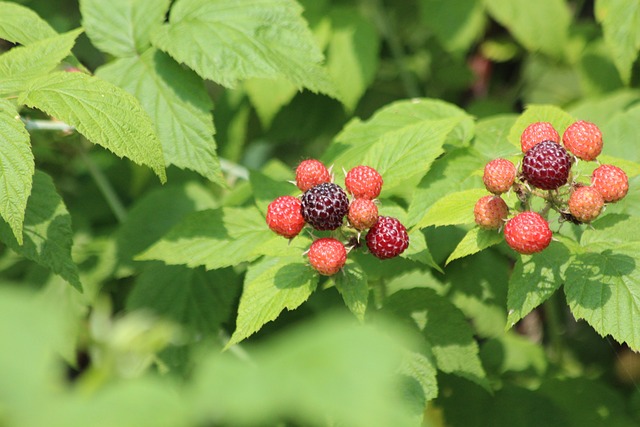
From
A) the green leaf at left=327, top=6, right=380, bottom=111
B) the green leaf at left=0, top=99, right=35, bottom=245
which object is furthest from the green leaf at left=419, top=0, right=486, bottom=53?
the green leaf at left=0, top=99, right=35, bottom=245

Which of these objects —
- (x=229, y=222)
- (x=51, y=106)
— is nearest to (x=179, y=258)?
(x=229, y=222)

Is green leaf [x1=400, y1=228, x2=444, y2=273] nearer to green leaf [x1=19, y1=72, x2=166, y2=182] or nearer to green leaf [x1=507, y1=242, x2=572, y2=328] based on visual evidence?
green leaf [x1=507, y1=242, x2=572, y2=328]

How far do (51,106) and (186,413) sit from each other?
1203mm

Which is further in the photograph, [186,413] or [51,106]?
[51,106]

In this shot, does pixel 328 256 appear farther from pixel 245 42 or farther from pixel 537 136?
pixel 245 42

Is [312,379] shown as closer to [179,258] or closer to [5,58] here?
Answer: [179,258]

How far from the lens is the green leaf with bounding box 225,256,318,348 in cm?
159

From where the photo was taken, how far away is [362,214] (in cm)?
156

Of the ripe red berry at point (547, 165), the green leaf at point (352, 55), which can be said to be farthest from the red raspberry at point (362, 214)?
the green leaf at point (352, 55)

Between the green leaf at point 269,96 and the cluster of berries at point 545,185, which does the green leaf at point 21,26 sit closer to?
the green leaf at point 269,96

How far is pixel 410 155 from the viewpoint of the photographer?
73.8 inches

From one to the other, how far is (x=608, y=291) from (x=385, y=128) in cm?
83

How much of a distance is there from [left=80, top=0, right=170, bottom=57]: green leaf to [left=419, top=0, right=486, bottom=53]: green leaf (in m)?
1.13

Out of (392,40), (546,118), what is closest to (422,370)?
(546,118)
